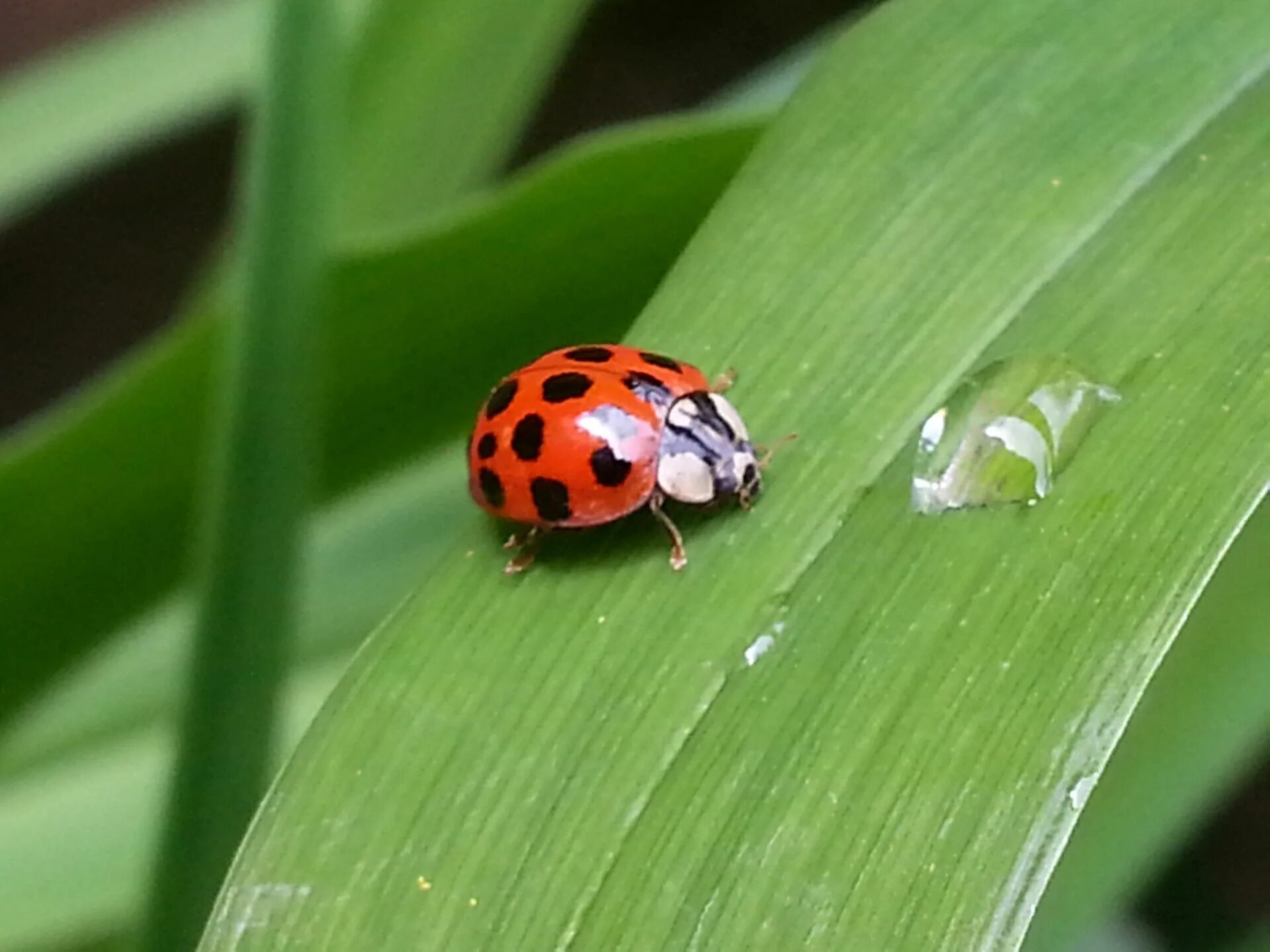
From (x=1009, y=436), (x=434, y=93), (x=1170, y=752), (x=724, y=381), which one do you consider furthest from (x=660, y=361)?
(x=434, y=93)

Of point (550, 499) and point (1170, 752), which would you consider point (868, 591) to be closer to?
point (550, 499)

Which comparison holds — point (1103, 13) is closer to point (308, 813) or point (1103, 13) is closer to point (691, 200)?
point (691, 200)

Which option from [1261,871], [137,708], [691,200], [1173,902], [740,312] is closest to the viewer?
[740,312]

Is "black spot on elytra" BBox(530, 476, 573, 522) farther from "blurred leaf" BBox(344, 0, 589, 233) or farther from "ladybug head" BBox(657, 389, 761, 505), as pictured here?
"blurred leaf" BBox(344, 0, 589, 233)

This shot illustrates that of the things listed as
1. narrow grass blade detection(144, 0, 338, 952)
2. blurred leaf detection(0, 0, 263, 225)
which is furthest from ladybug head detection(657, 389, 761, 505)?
blurred leaf detection(0, 0, 263, 225)

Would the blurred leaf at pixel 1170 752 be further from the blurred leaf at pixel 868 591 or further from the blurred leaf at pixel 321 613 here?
the blurred leaf at pixel 321 613

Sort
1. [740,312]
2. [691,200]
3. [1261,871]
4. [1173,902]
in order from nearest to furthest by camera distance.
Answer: [740,312], [691,200], [1173,902], [1261,871]

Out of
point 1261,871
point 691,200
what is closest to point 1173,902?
point 1261,871
